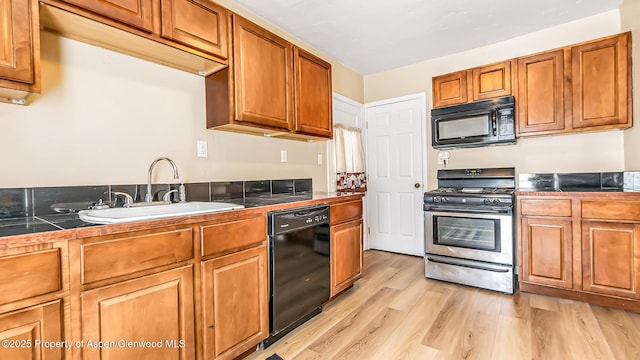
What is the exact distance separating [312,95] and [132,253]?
193 centimetres

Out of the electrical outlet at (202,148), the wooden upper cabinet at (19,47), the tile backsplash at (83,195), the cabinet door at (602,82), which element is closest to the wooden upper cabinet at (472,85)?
the cabinet door at (602,82)

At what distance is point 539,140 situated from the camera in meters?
2.95

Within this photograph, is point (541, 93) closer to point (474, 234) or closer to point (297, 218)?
point (474, 234)

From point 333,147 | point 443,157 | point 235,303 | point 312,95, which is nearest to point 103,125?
point 235,303

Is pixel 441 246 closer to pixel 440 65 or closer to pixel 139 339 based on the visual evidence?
pixel 440 65

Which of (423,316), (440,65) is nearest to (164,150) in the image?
(423,316)

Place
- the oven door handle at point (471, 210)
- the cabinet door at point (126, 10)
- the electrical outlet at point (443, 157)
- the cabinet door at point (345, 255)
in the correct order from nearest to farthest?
1. the cabinet door at point (126, 10)
2. the cabinet door at point (345, 255)
3. the oven door handle at point (471, 210)
4. the electrical outlet at point (443, 157)

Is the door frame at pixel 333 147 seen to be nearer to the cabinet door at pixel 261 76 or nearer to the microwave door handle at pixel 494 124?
the cabinet door at pixel 261 76

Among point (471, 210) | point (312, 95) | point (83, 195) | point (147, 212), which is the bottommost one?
point (471, 210)

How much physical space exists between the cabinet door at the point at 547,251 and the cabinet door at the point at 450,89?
1.42 meters

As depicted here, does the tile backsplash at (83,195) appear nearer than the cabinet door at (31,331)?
No

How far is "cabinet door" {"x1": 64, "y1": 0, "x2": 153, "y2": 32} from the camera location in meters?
1.34

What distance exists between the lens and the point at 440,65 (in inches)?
139

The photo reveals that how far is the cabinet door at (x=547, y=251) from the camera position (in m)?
2.40
